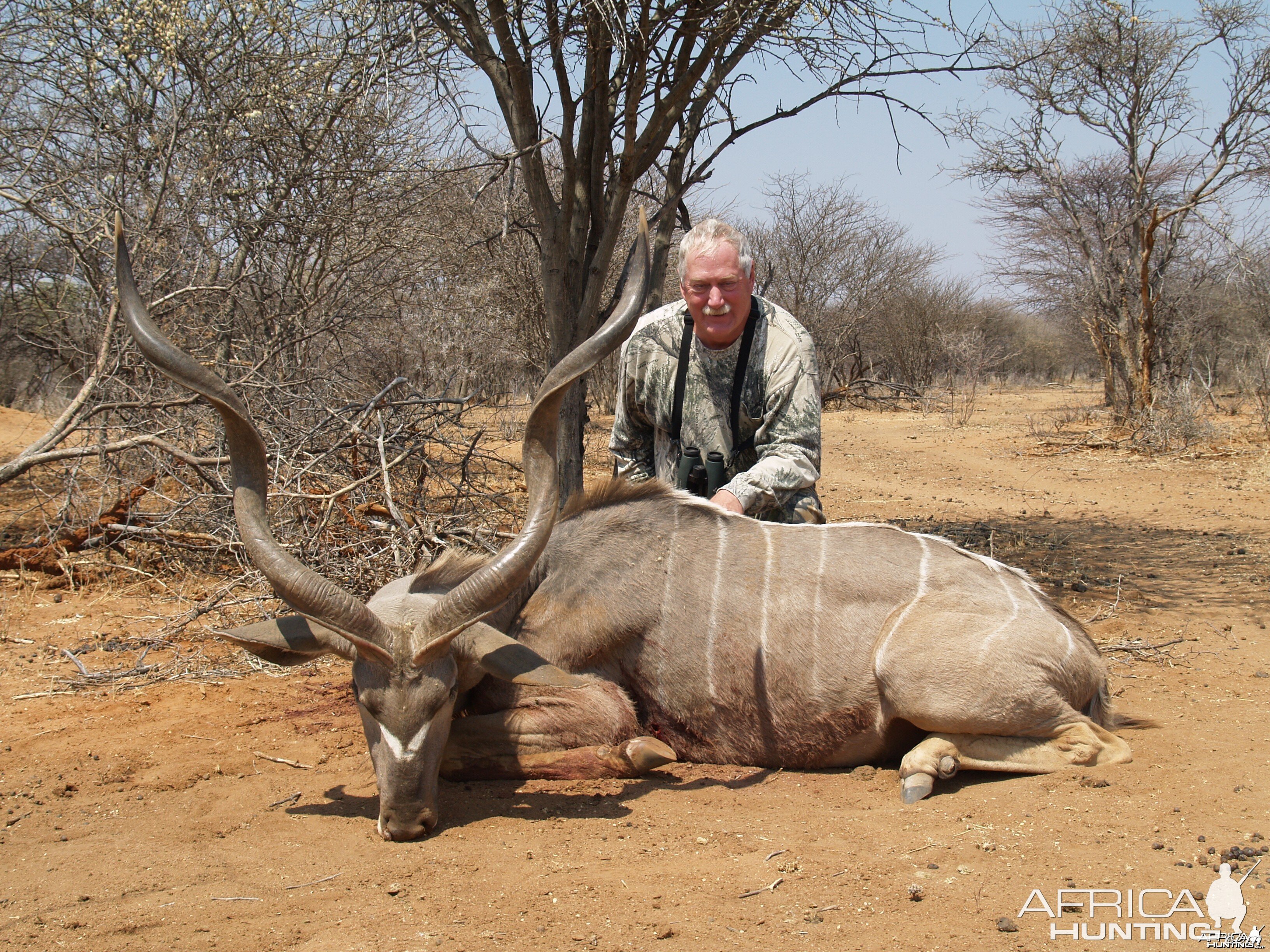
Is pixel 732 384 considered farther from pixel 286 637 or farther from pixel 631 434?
pixel 286 637

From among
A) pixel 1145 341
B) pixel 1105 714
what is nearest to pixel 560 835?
pixel 1105 714

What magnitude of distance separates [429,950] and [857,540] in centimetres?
200

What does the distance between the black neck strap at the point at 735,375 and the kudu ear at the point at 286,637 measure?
1749 mm

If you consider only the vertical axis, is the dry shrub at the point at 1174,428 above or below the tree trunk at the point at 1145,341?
below

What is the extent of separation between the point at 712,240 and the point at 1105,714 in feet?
7.24

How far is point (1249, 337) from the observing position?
23.3m

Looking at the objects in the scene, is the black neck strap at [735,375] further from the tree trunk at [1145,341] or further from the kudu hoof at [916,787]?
the tree trunk at [1145,341]

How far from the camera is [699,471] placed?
4262 mm

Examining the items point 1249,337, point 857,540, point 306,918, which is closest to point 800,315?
point 1249,337

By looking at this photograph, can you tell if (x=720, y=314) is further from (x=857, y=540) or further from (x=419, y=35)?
(x=419, y=35)

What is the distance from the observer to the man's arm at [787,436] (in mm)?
3883

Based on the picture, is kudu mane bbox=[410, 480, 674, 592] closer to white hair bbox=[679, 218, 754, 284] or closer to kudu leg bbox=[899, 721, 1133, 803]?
white hair bbox=[679, 218, 754, 284]

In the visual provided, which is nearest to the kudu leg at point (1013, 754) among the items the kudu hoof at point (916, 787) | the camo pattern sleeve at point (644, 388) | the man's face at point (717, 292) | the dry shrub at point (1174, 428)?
the kudu hoof at point (916, 787)

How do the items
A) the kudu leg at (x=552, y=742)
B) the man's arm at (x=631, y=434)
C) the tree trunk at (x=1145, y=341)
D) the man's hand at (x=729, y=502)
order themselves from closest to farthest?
the kudu leg at (x=552, y=742) < the man's hand at (x=729, y=502) < the man's arm at (x=631, y=434) < the tree trunk at (x=1145, y=341)
